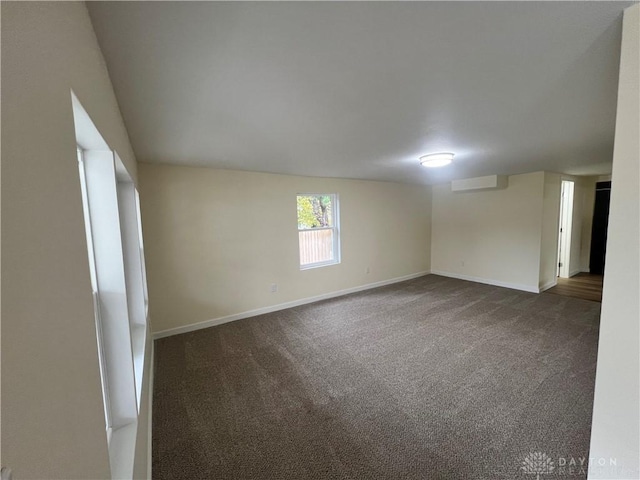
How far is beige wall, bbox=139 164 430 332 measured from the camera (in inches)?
126

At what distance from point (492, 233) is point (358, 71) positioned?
5.08 meters

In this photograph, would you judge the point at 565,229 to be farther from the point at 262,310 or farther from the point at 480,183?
the point at 262,310

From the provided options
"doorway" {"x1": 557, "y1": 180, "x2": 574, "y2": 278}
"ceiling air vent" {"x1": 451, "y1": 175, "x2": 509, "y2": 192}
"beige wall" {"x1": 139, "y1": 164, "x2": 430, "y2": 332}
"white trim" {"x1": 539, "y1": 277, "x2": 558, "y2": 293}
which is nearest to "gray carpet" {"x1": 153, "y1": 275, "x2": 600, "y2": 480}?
"beige wall" {"x1": 139, "y1": 164, "x2": 430, "y2": 332}

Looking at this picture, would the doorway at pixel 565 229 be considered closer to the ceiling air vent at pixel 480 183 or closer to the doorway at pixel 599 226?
the doorway at pixel 599 226

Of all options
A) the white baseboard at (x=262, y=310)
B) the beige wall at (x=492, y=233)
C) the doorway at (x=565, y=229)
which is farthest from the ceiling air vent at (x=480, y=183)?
the white baseboard at (x=262, y=310)

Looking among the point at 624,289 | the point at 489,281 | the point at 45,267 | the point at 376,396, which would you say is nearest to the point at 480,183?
the point at 489,281

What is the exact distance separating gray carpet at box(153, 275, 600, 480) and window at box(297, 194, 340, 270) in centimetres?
121

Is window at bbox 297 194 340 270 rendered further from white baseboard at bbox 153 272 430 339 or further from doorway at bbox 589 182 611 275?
doorway at bbox 589 182 611 275

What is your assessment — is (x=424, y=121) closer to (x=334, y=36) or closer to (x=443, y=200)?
(x=334, y=36)

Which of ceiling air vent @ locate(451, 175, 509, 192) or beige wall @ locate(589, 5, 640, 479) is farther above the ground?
ceiling air vent @ locate(451, 175, 509, 192)

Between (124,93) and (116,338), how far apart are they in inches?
50.7

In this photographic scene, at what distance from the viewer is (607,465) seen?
3.43 ft

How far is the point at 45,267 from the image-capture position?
20.3 inches

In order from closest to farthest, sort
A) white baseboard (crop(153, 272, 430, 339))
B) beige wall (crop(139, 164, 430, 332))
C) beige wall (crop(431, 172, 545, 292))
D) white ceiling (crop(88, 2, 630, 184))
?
1. white ceiling (crop(88, 2, 630, 184))
2. beige wall (crop(139, 164, 430, 332))
3. white baseboard (crop(153, 272, 430, 339))
4. beige wall (crop(431, 172, 545, 292))
